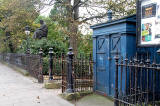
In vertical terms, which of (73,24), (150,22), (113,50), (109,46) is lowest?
(113,50)

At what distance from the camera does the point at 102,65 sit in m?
5.81

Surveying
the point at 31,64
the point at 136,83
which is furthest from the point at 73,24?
the point at 136,83

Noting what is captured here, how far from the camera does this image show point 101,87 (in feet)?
19.4

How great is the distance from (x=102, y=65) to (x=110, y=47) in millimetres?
699

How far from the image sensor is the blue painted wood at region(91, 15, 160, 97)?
489 centimetres

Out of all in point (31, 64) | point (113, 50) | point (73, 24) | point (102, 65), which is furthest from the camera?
point (73, 24)

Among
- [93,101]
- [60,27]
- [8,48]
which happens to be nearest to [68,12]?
[60,27]

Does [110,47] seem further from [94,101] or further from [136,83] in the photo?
[136,83]

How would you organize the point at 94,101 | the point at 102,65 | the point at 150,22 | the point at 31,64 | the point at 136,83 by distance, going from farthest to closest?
1. the point at 31,64
2. the point at 102,65
3. the point at 94,101
4. the point at 150,22
5. the point at 136,83

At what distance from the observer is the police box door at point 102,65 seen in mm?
5613

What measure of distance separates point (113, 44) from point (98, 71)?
1.14 m

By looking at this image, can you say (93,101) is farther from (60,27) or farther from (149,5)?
(60,27)

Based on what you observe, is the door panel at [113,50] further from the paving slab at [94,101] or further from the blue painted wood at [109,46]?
the paving slab at [94,101]

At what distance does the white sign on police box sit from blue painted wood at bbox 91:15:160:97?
1.72 feet
